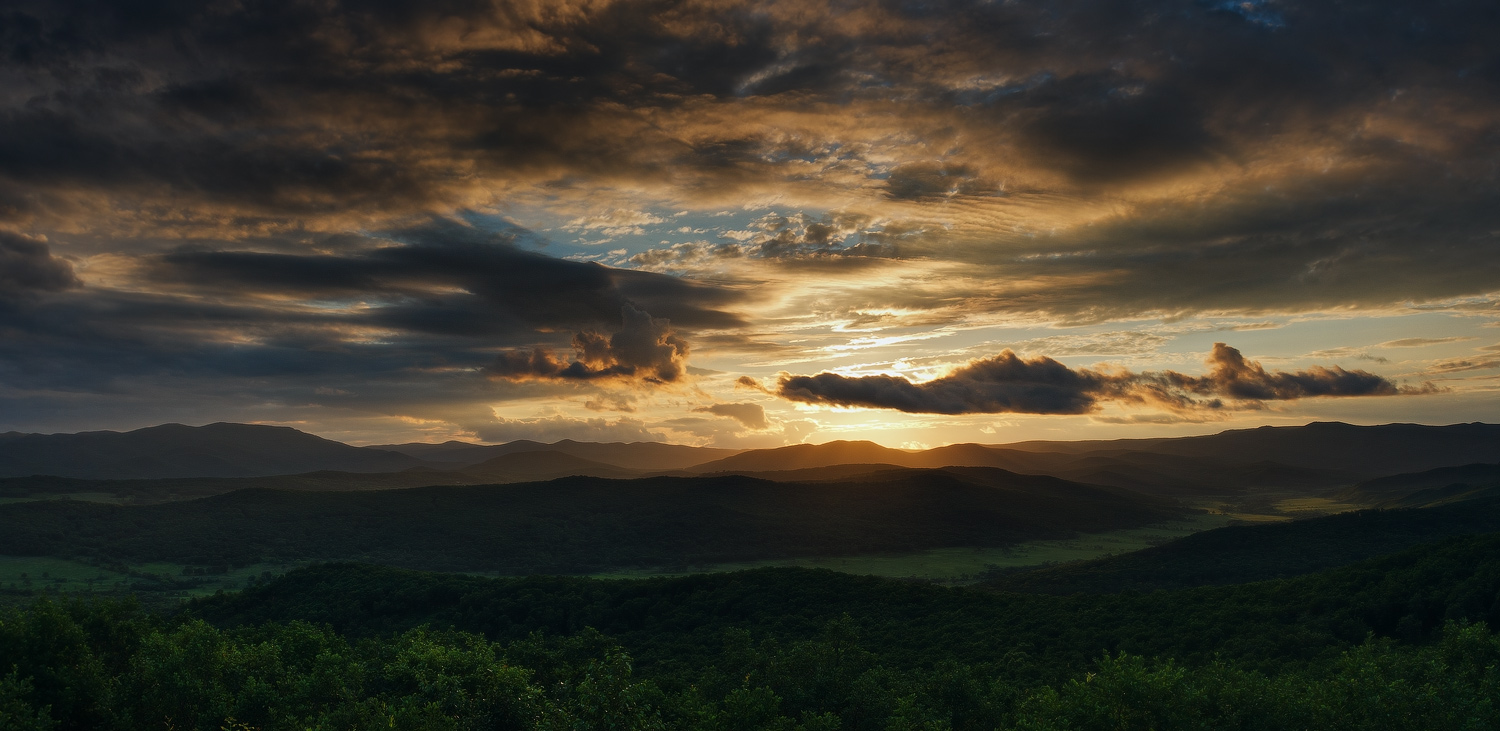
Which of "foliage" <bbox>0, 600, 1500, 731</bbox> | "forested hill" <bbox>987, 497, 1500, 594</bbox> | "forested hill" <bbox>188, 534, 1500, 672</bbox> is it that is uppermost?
"foliage" <bbox>0, 600, 1500, 731</bbox>

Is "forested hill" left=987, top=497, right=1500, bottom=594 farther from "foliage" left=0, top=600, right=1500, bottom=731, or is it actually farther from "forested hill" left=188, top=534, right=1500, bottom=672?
"foliage" left=0, top=600, right=1500, bottom=731

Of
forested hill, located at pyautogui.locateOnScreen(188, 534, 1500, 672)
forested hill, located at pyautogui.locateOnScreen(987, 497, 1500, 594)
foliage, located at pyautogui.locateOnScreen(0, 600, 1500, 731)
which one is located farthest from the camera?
forested hill, located at pyautogui.locateOnScreen(987, 497, 1500, 594)

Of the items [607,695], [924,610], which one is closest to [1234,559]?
[924,610]

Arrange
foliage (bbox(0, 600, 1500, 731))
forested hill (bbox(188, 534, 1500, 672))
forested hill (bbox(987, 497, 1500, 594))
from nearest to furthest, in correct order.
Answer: foliage (bbox(0, 600, 1500, 731))
forested hill (bbox(188, 534, 1500, 672))
forested hill (bbox(987, 497, 1500, 594))

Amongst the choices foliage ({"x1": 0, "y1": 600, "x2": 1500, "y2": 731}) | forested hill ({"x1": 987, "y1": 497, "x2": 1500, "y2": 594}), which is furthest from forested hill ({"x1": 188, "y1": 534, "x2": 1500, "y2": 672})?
forested hill ({"x1": 987, "y1": 497, "x2": 1500, "y2": 594})

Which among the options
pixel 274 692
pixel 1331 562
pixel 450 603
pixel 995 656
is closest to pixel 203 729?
pixel 274 692

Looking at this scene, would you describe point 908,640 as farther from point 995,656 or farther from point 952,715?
point 952,715

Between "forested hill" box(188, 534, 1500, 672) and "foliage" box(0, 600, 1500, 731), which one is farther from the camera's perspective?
"forested hill" box(188, 534, 1500, 672)

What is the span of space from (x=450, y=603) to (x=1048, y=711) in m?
130

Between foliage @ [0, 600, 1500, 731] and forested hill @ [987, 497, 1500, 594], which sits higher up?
foliage @ [0, 600, 1500, 731]

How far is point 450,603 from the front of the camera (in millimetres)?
143250

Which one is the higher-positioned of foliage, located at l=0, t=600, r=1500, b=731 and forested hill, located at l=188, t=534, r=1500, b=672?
foliage, located at l=0, t=600, r=1500, b=731

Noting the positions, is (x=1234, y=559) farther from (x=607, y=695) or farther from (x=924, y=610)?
(x=607, y=695)

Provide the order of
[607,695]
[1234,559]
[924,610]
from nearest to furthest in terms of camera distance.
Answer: [607,695] → [924,610] → [1234,559]
